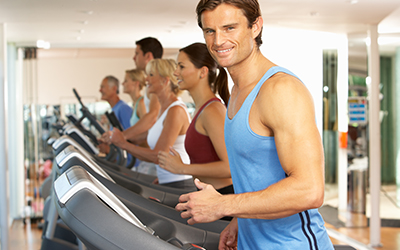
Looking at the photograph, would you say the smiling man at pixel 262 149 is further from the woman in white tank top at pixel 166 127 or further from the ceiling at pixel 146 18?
the ceiling at pixel 146 18

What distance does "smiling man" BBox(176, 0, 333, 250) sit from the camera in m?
0.95

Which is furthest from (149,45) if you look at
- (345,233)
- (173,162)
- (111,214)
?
(345,233)

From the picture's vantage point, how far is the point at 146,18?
4035 mm

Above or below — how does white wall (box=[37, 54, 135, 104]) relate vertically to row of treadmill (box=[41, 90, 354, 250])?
above

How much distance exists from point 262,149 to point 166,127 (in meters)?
1.57

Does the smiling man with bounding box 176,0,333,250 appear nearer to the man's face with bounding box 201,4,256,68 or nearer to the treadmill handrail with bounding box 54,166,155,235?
the man's face with bounding box 201,4,256,68

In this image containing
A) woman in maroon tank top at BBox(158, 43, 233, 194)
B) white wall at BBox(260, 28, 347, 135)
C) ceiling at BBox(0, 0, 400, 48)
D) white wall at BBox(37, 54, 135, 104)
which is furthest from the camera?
white wall at BBox(37, 54, 135, 104)

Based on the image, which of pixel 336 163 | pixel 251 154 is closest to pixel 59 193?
pixel 251 154

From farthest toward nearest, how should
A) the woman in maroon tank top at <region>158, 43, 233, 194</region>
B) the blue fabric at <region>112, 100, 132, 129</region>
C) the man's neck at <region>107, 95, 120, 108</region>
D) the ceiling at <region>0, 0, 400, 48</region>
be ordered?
the man's neck at <region>107, 95, 120, 108</region> → the blue fabric at <region>112, 100, 132, 129</region> → the ceiling at <region>0, 0, 400, 48</region> → the woman in maroon tank top at <region>158, 43, 233, 194</region>

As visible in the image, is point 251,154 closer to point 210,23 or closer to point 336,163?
point 210,23

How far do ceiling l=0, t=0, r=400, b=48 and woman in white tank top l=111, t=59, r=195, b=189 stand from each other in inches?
31.9

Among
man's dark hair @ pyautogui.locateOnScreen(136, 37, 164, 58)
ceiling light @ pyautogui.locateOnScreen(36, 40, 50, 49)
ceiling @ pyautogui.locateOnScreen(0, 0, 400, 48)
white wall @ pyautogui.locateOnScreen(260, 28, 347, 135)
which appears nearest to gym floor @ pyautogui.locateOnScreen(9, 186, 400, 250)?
white wall @ pyautogui.locateOnScreen(260, 28, 347, 135)

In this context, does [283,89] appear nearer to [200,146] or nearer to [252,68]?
[252,68]

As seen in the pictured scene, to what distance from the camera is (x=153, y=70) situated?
9.66 feet
